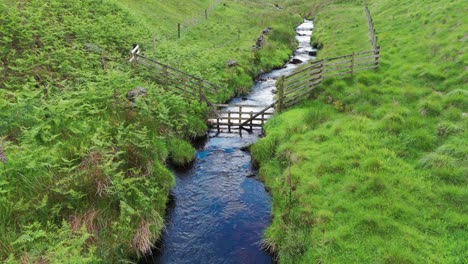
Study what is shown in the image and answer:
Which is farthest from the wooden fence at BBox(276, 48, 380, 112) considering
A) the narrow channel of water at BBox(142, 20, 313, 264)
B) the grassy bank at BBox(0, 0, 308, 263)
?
the grassy bank at BBox(0, 0, 308, 263)

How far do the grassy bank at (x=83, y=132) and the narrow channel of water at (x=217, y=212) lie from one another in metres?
0.93

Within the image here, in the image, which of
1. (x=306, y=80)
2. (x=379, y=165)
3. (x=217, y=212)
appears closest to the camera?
(x=379, y=165)

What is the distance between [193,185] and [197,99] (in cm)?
865

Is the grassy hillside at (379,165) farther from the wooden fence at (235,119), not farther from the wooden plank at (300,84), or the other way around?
the wooden fence at (235,119)

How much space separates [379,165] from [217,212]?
7437mm

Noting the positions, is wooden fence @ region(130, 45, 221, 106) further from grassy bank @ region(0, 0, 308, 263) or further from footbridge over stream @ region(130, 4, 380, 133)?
grassy bank @ region(0, 0, 308, 263)

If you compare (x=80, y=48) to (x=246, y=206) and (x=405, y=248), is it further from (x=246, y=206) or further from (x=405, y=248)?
(x=405, y=248)

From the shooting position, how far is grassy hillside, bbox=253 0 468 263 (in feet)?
36.0

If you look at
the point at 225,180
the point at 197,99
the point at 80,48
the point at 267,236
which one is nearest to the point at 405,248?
the point at 267,236

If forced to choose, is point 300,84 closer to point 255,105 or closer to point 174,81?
point 255,105

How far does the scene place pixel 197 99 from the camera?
23.8 meters

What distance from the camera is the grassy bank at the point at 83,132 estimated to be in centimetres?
1040

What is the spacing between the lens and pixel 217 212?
14906mm

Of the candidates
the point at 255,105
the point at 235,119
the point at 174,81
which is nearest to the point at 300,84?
the point at 255,105
